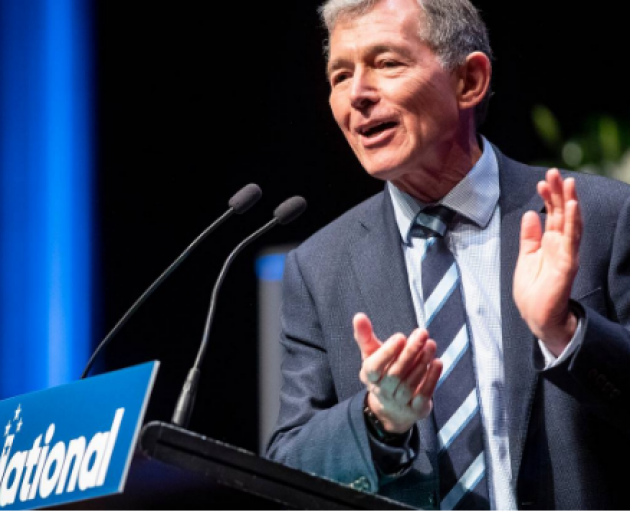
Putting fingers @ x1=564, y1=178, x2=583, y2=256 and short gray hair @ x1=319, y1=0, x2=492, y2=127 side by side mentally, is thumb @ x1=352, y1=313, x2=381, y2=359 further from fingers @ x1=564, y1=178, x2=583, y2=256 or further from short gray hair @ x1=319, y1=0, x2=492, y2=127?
short gray hair @ x1=319, y1=0, x2=492, y2=127

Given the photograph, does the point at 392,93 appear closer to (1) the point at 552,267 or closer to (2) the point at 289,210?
(2) the point at 289,210

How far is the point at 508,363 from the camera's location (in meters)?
1.76

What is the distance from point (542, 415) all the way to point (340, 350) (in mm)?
421

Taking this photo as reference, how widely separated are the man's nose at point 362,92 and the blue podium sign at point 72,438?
900 millimetres

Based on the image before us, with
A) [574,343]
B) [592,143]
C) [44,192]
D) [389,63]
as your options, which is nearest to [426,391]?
[574,343]

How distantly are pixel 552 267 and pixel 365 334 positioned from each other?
313 mm

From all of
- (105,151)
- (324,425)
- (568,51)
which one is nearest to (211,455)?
(324,425)

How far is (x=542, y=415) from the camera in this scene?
174 cm

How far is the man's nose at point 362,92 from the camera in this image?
201 cm

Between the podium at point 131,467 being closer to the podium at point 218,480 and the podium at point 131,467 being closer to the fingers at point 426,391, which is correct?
the podium at point 218,480

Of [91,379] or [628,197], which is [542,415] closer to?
[628,197]

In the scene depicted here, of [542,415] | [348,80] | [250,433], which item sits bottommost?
[250,433]

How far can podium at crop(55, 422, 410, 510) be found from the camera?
1.19 meters

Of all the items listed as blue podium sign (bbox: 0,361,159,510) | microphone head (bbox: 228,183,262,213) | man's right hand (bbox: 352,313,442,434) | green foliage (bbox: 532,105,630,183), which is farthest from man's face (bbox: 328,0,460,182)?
green foliage (bbox: 532,105,630,183)
